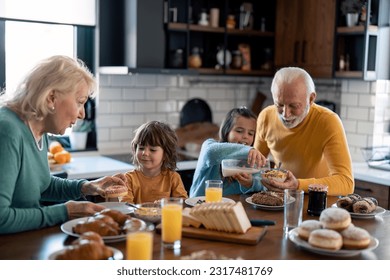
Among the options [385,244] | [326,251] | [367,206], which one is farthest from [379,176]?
[326,251]

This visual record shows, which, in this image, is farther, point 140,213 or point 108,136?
point 108,136

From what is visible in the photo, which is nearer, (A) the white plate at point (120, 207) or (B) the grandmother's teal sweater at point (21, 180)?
(B) the grandmother's teal sweater at point (21, 180)

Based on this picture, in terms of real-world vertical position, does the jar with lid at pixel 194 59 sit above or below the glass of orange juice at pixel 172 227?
above

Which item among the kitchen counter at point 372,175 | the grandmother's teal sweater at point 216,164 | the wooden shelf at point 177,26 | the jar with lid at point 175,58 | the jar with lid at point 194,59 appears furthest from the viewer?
the jar with lid at point 194,59

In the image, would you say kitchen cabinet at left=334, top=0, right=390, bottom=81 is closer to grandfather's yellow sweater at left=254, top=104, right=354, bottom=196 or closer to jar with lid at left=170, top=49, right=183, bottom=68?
jar with lid at left=170, top=49, right=183, bottom=68

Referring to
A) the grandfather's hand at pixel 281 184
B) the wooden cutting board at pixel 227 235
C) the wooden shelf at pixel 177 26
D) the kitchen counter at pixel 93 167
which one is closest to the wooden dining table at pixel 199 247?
the wooden cutting board at pixel 227 235

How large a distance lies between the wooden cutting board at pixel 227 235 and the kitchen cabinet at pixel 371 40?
253 cm

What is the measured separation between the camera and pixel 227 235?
5.75 feet

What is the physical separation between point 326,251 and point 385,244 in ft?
0.97

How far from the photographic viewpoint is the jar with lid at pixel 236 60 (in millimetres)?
4629

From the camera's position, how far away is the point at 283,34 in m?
4.64

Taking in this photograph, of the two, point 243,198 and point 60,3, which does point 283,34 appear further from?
point 243,198

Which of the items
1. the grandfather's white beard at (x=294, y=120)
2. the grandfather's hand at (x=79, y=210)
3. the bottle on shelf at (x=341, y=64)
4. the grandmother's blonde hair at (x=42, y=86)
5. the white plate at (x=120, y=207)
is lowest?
the white plate at (x=120, y=207)

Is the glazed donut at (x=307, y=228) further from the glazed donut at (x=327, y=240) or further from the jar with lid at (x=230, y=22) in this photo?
the jar with lid at (x=230, y=22)
